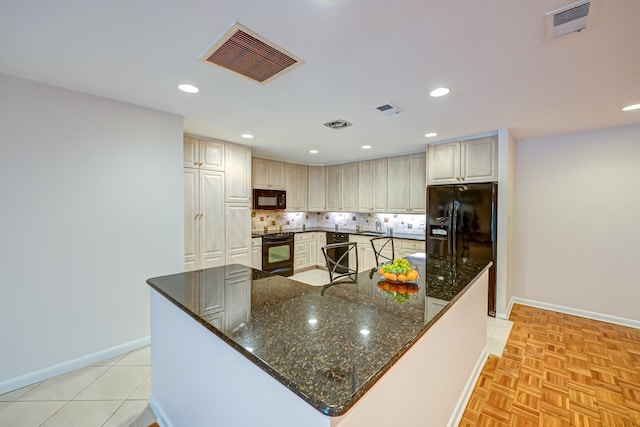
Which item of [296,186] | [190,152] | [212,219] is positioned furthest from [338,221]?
[190,152]

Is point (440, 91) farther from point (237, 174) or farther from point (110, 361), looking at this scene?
point (110, 361)

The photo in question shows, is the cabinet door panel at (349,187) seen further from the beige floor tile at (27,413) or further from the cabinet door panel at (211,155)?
the beige floor tile at (27,413)

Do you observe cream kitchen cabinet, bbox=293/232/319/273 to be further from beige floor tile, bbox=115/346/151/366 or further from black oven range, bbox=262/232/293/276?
beige floor tile, bbox=115/346/151/366

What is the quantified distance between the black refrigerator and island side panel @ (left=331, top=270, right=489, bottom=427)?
3.91 ft

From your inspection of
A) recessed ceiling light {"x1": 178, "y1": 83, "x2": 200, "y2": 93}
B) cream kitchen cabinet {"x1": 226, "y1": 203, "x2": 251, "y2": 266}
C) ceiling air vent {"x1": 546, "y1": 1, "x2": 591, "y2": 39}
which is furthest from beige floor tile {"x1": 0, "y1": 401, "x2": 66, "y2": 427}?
ceiling air vent {"x1": 546, "y1": 1, "x2": 591, "y2": 39}

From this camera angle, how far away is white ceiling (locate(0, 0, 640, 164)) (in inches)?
49.7

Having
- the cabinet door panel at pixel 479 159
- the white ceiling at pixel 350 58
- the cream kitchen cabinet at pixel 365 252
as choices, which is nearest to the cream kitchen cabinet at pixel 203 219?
the white ceiling at pixel 350 58

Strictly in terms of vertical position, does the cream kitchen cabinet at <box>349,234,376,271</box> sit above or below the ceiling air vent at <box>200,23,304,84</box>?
below

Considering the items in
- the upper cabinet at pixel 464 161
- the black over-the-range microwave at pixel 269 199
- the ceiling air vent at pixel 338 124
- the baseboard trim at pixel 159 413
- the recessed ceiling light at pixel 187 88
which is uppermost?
the recessed ceiling light at pixel 187 88

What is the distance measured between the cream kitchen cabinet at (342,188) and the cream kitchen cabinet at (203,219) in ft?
8.29

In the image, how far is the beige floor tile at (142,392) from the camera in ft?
6.18

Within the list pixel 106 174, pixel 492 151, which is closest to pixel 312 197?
pixel 492 151

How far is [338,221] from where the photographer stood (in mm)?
5941

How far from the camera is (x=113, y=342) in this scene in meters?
2.39
